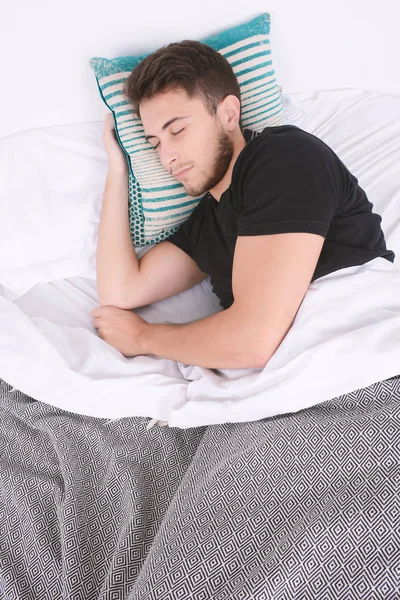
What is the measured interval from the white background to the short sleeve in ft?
1.61

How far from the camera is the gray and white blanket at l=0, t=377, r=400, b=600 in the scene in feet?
2.50

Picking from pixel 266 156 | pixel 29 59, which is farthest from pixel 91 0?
pixel 266 156

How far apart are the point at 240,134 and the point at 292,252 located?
0.41 metres

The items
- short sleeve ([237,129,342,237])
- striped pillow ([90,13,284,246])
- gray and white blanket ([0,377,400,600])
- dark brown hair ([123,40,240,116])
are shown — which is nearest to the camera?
gray and white blanket ([0,377,400,600])

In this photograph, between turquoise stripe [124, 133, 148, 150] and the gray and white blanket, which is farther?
turquoise stripe [124, 133, 148, 150]

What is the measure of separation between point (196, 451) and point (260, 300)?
0.36 m

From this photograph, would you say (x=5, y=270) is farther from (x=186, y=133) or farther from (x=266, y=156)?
(x=266, y=156)

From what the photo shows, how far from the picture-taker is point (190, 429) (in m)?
1.15

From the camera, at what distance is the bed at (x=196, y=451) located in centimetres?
78

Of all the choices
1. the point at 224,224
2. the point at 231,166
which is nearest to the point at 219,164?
the point at 231,166

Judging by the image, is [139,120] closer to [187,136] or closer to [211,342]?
[187,136]

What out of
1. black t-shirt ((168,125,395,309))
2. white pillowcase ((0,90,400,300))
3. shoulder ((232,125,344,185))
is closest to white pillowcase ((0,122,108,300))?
white pillowcase ((0,90,400,300))

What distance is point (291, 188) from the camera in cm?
97

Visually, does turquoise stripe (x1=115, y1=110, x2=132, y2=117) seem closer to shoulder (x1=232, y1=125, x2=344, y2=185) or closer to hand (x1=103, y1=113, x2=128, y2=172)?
hand (x1=103, y1=113, x2=128, y2=172)
